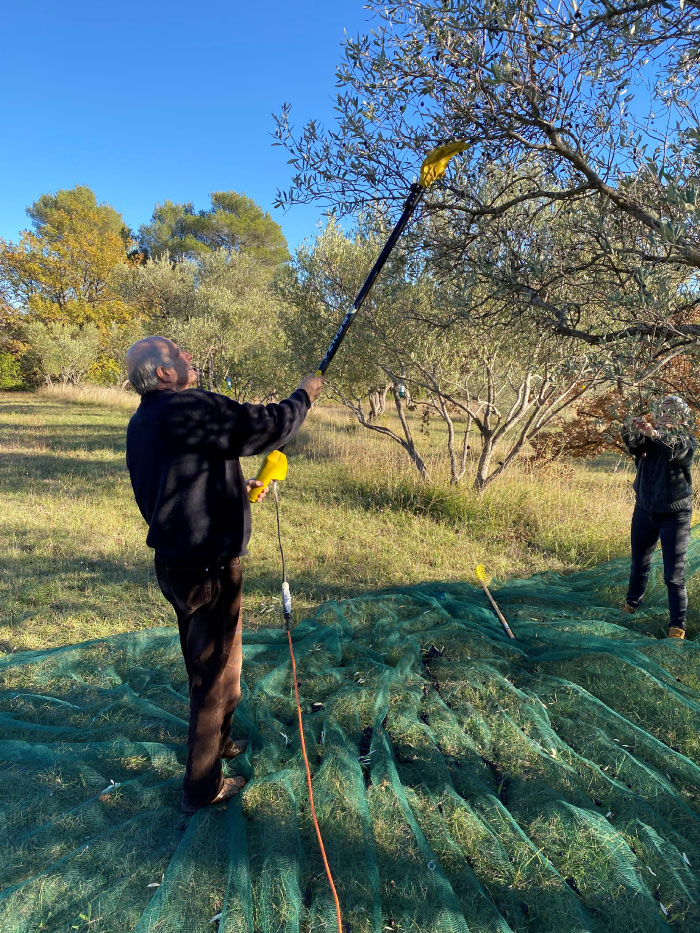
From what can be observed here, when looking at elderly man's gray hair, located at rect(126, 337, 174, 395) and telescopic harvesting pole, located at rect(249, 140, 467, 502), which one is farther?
telescopic harvesting pole, located at rect(249, 140, 467, 502)

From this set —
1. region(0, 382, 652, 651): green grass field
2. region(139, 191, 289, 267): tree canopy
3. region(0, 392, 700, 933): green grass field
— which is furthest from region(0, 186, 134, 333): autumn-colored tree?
region(0, 392, 700, 933): green grass field

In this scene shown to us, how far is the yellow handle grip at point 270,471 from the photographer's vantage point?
3055mm

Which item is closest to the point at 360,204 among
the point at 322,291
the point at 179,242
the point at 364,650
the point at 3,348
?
the point at 364,650

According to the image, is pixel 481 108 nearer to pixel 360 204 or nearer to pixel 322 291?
pixel 360 204

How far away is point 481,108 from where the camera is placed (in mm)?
2900

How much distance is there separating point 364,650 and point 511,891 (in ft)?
6.36

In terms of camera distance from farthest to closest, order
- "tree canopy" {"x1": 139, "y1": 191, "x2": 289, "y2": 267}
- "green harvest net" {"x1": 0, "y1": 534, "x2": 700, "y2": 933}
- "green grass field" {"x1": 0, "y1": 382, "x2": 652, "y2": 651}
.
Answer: "tree canopy" {"x1": 139, "y1": 191, "x2": 289, "y2": 267} → "green grass field" {"x1": 0, "y1": 382, "x2": 652, "y2": 651} → "green harvest net" {"x1": 0, "y1": 534, "x2": 700, "y2": 933}

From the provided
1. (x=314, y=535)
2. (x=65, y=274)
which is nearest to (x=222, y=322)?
(x=314, y=535)

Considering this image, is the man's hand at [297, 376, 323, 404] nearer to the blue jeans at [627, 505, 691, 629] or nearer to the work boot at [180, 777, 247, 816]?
the work boot at [180, 777, 247, 816]

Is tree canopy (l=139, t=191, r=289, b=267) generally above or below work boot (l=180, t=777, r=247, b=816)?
above

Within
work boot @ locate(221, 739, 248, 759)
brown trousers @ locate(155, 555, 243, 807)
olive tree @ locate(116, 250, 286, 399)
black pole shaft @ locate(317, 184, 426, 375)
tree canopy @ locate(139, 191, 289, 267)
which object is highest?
tree canopy @ locate(139, 191, 289, 267)

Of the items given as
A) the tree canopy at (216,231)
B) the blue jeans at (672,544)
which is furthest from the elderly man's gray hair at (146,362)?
the tree canopy at (216,231)

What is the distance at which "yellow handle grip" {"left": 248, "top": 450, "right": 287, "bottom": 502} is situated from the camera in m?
3.05

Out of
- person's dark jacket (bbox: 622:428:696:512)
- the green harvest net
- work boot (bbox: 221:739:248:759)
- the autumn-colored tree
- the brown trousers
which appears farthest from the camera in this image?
the autumn-colored tree
